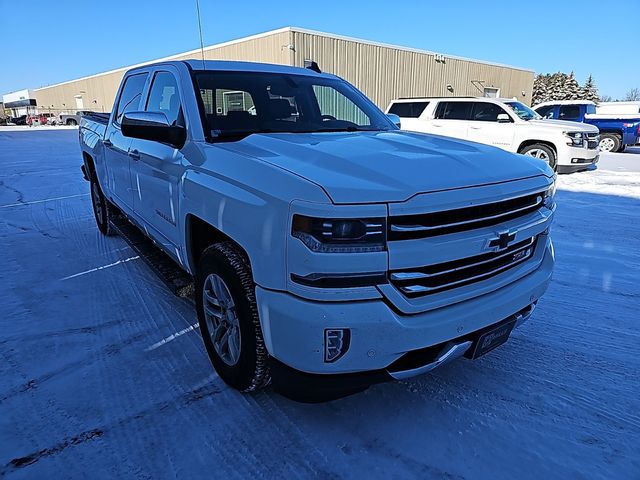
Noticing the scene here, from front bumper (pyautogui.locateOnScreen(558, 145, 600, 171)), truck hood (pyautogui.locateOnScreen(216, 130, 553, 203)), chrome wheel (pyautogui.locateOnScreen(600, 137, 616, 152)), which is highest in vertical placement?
truck hood (pyautogui.locateOnScreen(216, 130, 553, 203))

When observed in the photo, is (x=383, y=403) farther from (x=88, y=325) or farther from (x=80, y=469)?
(x=88, y=325)

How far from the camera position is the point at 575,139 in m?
10.1

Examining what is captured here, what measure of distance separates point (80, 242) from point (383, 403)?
454 centimetres

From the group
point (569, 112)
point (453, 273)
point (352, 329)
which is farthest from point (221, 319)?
point (569, 112)

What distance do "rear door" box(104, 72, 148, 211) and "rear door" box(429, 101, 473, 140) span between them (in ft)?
28.9

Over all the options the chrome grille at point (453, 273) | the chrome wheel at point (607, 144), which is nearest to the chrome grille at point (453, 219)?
the chrome grille at point (453, 273)

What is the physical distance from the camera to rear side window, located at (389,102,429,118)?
12.2 m

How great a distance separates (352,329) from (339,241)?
0.36 meters

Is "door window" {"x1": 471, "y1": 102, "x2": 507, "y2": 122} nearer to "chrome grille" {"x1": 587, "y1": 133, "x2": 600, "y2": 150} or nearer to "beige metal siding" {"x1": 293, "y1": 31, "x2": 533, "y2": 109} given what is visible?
"chrome grille" {"x1": 587, "y1": 133, "x2": 600, "y2": 150}

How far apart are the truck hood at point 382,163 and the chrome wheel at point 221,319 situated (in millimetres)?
762

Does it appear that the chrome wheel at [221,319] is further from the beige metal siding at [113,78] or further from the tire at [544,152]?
the beige metal siding at [113,78]

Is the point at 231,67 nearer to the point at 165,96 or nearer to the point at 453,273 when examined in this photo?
the point at 165,96

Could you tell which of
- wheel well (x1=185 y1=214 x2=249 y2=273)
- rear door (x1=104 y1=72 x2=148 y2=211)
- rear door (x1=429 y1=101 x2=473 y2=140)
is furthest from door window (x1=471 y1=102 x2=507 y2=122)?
wheel well (x1=185 y1=214 x2=249 y2=273)

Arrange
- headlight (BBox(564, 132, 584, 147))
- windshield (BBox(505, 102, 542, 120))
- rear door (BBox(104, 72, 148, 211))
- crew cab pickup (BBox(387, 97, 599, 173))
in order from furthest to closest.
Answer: windshield (BBox(505, 102, 542, 120)) < crew cab pickup (BBox(387, 97, 599, 173)) < headlight (BBox(564, 132, 584, 147)) < rear door (BBox(104, 72, 148, 211))
